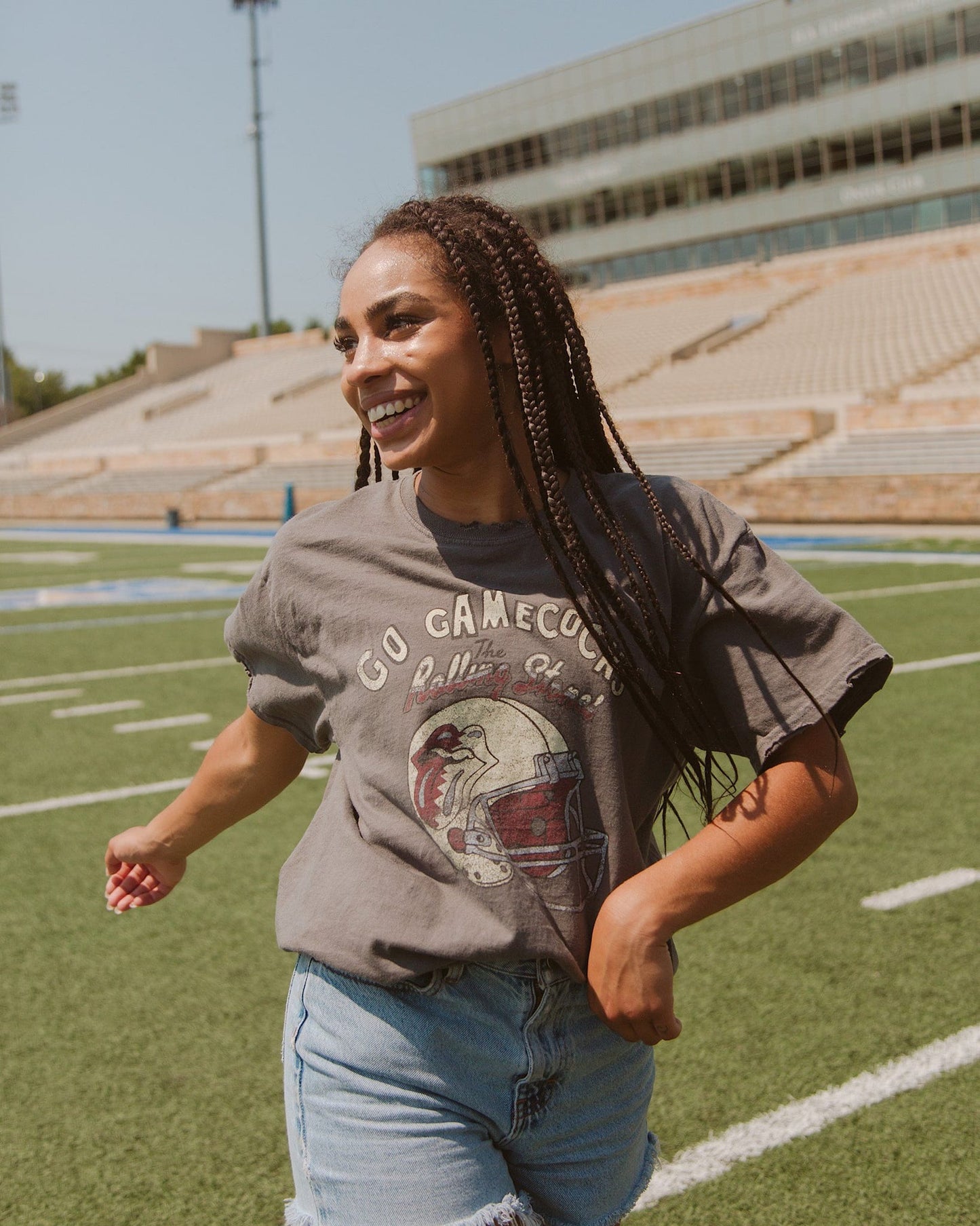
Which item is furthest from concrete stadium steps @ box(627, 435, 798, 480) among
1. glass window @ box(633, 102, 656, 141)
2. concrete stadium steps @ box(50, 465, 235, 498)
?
glass window @ box(633, 102, 656, 141)

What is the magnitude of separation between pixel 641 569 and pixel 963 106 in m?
52.6

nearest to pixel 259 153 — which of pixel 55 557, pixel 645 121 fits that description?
pixel 645 121

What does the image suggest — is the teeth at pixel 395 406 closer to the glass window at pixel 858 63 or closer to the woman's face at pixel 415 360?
the woman's face at pixel 415 360

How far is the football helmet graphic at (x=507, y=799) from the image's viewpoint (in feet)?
5.21

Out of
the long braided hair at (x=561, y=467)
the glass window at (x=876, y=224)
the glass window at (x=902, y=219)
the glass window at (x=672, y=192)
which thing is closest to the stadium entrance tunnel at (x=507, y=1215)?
the long braided hair at (x=561, y=467)

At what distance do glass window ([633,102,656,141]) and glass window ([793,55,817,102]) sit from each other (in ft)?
21.8

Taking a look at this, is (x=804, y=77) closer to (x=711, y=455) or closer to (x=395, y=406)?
(x=711, y=455)

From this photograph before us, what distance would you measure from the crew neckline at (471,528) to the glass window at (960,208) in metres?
51.2

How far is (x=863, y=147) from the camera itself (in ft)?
166

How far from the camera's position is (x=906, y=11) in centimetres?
4891

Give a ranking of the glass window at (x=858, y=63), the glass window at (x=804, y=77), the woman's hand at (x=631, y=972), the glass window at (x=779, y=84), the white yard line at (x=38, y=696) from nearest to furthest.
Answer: the woman's hand at (x=631, y=972) < the white yard line at (x=38, y=696) < the glass window at (x=858, y=63) < the glass window at (x=804, y=77) < the glass window at (x=779, y=84)

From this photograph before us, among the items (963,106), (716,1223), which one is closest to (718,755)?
(716,1223)

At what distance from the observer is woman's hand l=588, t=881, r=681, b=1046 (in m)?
1.50

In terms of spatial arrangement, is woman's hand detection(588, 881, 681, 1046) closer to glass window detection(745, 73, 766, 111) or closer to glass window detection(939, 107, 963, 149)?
glass window detection(939, 107, 963, 149)
